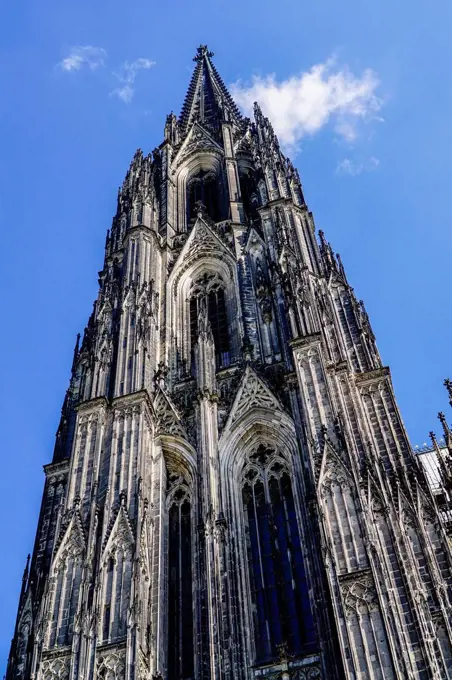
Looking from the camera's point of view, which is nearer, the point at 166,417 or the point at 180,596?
the point at 180,596

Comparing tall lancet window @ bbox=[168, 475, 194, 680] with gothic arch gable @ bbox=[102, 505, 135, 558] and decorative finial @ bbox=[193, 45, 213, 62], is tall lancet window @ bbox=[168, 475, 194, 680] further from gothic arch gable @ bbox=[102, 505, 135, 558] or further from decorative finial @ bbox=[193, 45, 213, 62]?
decorative finial @ bbox=[193, 45, 213, 62]

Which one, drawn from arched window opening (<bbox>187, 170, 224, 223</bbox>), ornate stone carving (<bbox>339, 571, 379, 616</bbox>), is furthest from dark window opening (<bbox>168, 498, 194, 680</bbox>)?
arched window opening (<bbox>187, 170, 224, 223</bbox>)

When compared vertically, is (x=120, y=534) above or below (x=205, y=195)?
below

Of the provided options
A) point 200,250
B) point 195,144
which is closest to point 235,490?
point 200,250

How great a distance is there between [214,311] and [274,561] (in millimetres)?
10955

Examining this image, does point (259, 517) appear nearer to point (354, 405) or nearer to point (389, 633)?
point (354, 405)

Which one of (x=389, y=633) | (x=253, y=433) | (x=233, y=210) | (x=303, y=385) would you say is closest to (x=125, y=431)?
(x=253, y=433)

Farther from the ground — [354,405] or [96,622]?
[354,405]

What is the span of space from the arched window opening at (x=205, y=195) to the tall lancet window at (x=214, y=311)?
15.0ft

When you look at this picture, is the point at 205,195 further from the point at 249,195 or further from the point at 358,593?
the point at 358,593

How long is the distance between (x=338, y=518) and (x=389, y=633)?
3088 millimetres

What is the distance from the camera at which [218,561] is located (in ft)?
65.3

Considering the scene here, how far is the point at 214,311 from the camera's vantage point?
96.6 feet

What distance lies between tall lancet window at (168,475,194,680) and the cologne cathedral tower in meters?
0.05
